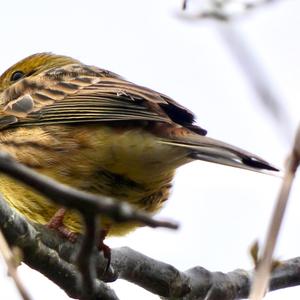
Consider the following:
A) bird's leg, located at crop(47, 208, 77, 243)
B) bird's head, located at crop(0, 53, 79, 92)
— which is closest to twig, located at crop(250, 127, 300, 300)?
bird's leg, located at crop(47, 208, 77, 243)

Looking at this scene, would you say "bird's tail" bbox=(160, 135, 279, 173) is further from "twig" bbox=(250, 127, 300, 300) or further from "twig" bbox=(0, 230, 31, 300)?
"twig" bbox=(250, 127, 300, 300)

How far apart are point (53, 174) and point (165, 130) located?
0.88m

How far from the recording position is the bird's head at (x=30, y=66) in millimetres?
7742

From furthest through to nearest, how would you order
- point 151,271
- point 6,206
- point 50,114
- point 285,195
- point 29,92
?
point 29,92 → point 50,114 → point 151,271 → point 6,206 → point 285,195

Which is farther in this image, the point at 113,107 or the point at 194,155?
the point at 113,107

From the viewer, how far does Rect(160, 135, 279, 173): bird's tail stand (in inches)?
168

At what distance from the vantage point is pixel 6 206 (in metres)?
3.80

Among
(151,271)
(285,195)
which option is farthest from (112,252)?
(285,195)

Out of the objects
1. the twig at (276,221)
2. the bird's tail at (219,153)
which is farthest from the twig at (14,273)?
the bird's tail at (219,153)

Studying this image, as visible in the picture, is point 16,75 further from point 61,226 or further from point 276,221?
point 276,221

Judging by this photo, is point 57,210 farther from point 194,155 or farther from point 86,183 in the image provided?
point 194,155

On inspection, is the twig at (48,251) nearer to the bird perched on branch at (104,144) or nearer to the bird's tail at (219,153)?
the bird perched on branch at (104,144)

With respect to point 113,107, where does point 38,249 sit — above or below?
below

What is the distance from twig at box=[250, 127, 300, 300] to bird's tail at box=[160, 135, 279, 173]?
2.15 metres
